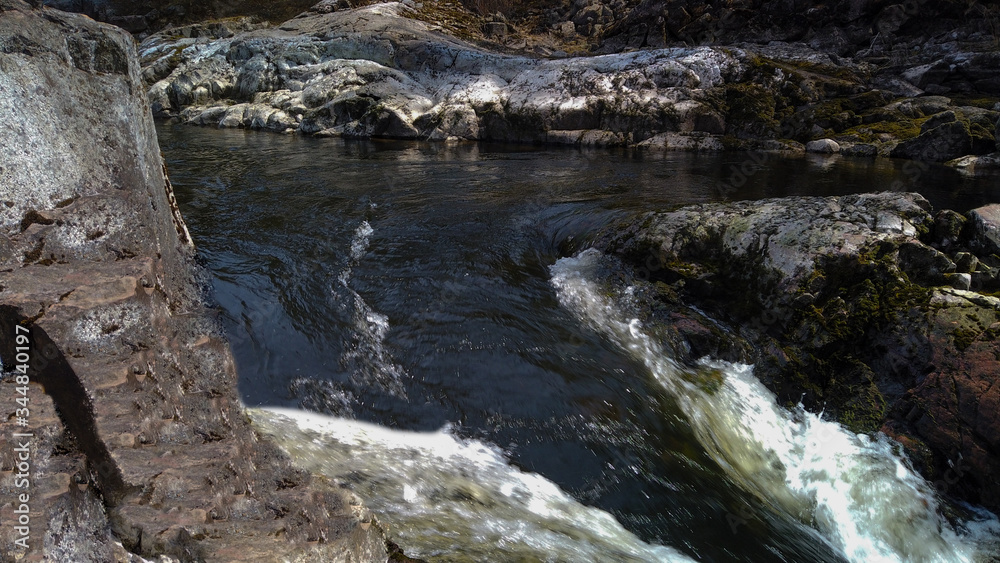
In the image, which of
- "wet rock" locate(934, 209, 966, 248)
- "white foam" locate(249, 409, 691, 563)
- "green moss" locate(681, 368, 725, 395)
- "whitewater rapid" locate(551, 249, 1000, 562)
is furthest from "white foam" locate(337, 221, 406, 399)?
"wet rock" locate(934, 209, 966, 248)

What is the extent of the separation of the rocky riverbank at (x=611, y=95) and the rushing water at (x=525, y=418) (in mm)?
14577

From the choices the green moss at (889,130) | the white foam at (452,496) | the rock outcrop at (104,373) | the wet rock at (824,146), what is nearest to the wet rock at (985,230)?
→ the white foam at (452,496)

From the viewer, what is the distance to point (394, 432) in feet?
14.4

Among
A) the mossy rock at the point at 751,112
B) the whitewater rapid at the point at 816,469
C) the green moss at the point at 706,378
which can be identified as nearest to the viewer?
the whitewater rapid at the point at 816,469

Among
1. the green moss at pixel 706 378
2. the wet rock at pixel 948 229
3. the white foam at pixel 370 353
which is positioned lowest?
the green moss at pixel 706 378

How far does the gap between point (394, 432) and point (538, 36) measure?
135 ft

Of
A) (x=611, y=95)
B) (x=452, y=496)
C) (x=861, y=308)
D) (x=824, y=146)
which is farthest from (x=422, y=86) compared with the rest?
(x=452, y=496)

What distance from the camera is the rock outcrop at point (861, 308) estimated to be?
4402mm

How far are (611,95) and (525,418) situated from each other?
19887 millimetres

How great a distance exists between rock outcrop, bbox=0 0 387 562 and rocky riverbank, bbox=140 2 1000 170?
1961 centimetres

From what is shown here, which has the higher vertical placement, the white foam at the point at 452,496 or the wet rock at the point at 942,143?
the wet rock at the point at 942,143

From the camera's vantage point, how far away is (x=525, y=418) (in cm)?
473

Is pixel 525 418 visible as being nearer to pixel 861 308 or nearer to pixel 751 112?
pixel 861 308

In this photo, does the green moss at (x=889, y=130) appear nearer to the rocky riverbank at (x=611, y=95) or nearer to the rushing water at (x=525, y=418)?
the rocky riverbank at (x=611, y=95)
